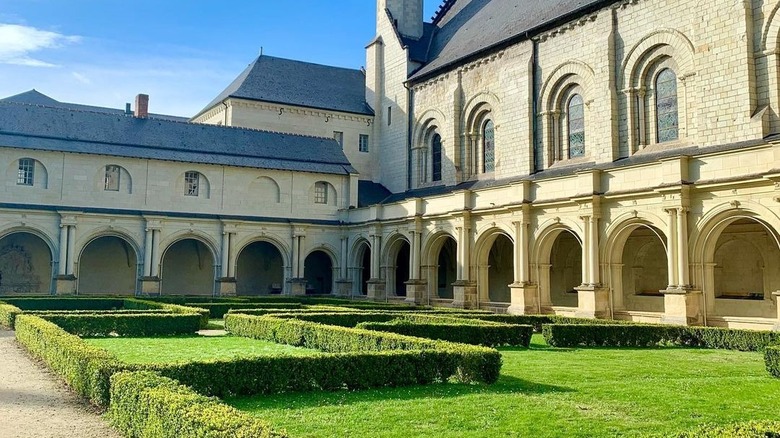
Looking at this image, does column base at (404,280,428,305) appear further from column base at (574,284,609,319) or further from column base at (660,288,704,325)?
column base at (660,288,704,325)

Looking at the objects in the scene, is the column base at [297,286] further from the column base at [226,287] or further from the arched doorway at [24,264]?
the arched doorway at [24,264]

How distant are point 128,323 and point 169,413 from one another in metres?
13.6

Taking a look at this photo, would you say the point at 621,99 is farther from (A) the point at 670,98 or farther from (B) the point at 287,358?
(B) the point at 287,358

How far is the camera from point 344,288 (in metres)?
40.6

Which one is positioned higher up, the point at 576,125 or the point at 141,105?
the point at 141,105

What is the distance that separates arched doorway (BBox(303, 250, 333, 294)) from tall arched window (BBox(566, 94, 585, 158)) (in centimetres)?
1828

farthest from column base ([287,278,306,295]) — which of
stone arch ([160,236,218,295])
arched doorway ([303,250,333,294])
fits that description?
stone arch ([160,236,218,295])

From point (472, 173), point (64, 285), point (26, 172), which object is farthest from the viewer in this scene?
point (472, 173)

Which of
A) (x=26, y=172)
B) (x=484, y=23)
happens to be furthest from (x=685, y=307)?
(x=26, y=172)

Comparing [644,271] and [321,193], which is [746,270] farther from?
[321,193]

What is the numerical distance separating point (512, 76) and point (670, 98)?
8.61m

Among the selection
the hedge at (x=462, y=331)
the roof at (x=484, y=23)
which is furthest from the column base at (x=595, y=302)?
the roof at (x=484, y=23)

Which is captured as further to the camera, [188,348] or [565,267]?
[565,267]

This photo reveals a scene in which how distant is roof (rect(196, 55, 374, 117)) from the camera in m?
44.7
